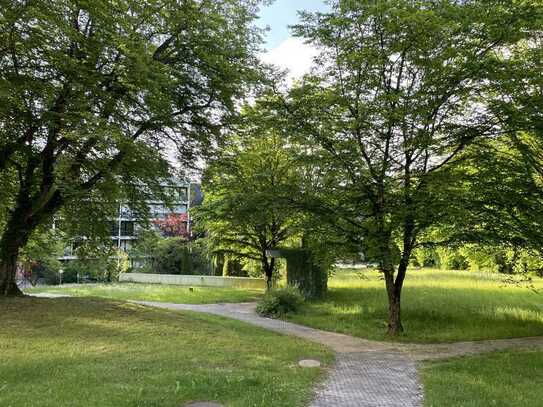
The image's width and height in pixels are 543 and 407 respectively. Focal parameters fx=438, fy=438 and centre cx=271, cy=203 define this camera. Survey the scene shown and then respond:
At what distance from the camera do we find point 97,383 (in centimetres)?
635

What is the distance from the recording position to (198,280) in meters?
32.2

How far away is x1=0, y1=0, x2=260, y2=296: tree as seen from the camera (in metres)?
10.7

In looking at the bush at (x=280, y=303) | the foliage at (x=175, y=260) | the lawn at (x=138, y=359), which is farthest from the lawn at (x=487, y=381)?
the foliage at (x=175, y=260)

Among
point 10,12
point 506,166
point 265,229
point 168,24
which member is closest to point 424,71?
point 506,166

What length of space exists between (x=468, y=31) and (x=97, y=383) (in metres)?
10.6

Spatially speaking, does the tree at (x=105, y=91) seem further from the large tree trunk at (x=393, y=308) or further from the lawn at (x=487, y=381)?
the lawn at (x=487, y=381)

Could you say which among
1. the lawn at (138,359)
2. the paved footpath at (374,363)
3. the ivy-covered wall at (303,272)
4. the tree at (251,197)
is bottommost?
the paved footpath at (374,363)

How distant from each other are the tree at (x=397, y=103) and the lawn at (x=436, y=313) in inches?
55.7

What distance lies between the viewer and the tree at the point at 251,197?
13.3m

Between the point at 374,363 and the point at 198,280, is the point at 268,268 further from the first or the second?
the point at 374,363

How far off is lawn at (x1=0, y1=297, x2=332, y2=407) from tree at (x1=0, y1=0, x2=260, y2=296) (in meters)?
3.70

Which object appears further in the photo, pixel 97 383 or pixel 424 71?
pixel 424 71

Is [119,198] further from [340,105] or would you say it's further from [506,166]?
[506,166]

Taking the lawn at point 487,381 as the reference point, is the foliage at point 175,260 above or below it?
above
